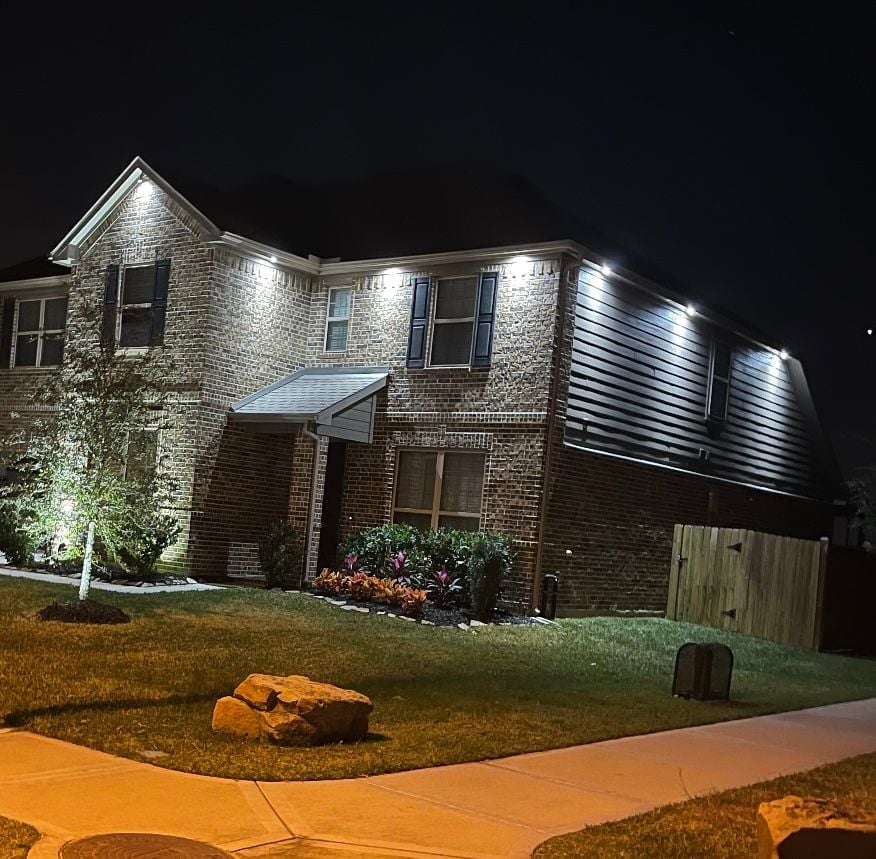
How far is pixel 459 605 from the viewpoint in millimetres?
16453

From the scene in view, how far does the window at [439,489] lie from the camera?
18359 millimetres

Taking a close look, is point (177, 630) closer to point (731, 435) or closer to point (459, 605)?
point (459, 605)

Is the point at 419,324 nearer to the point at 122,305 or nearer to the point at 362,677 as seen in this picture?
the point at 122,305

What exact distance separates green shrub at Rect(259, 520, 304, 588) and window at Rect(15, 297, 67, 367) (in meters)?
7.09

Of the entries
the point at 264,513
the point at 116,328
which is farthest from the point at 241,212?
the point at 264,513

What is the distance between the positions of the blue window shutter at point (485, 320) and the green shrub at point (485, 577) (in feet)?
10.9

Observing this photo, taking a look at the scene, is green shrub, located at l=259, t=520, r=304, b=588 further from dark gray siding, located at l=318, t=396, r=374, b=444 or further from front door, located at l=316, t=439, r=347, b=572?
dark gray siding, located at l=318, t=396, r=374, b=444

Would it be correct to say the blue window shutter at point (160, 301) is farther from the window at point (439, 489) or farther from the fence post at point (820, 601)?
the fence post at point (820, 601)

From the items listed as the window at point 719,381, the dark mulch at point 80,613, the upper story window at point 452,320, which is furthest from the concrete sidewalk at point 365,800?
the window at point 719,381

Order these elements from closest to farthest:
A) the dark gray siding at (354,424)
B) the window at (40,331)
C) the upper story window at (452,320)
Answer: the dark gray siding at (354,424) → the upper story window at (452,320) → the window at (40,331)

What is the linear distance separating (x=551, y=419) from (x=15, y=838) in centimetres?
1305

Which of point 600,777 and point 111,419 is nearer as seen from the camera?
point 600,777

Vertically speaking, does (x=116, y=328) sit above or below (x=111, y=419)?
above

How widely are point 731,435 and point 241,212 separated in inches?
413
